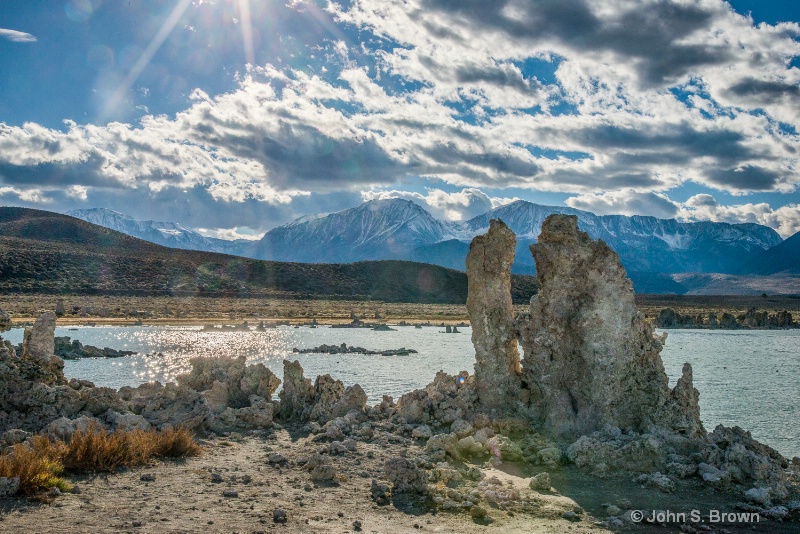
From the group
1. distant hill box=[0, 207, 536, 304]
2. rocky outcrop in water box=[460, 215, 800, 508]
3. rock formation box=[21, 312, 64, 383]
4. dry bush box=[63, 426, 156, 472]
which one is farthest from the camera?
distant hill box=[0, 207, 536, 304]

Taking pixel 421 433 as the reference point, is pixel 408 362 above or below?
below

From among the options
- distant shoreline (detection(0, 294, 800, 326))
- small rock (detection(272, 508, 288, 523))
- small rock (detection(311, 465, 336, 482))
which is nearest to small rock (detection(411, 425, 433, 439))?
small rock (detection(311, 465, 336, 482))

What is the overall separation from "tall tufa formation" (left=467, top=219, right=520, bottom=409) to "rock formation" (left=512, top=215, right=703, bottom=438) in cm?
44

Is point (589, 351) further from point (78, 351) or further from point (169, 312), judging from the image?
point (169, 312)

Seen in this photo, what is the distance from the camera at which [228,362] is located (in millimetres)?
16859

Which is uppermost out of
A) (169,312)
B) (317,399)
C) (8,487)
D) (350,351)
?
(317,399)

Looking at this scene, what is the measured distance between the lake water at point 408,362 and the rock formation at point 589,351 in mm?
4257

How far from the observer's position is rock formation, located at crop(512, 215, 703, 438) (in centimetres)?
1225

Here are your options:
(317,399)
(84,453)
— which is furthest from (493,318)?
(84,453)

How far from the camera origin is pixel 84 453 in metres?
9.43

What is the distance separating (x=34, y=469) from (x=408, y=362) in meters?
23.1

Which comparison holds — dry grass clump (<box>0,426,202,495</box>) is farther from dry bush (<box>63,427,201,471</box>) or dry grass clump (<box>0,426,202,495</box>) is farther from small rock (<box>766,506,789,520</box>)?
small rock (<box>766,506,789,520</box>)

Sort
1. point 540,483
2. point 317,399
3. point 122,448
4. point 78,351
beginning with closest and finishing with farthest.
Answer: point 540,483 → point 122,448 → point 317,399 → point 78,351

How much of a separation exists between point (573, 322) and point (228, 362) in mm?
9144
